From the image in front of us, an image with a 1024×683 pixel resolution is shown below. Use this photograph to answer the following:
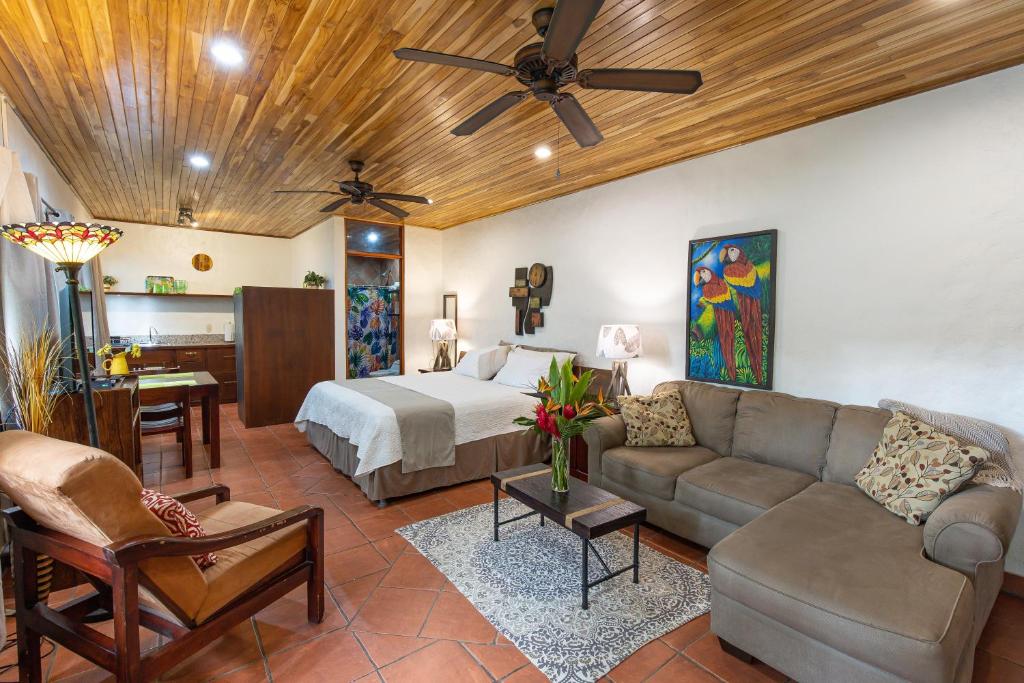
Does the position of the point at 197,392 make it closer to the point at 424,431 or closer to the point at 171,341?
the point at 424,431

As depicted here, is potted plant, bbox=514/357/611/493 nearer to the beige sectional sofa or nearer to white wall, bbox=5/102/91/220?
the beige sectional sofa

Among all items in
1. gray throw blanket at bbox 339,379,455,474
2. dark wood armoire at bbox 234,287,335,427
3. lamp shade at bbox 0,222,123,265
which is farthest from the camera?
dark wood armoire at bbox 234,287,335,427

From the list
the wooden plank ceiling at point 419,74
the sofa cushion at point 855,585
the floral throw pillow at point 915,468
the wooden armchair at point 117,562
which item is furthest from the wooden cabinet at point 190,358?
the floral throw pillow at point 915,468

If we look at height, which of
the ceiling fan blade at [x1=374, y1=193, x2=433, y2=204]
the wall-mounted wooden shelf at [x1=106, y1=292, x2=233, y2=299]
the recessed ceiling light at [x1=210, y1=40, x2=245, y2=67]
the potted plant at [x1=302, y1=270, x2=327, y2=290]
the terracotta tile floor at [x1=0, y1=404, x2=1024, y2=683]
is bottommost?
the terracotta tile floor at [x1=0, y1=404, x2=1024, y2=683]

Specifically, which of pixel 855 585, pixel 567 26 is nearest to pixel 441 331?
pixel 567 26

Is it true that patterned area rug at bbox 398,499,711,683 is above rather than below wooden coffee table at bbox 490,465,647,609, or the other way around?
below

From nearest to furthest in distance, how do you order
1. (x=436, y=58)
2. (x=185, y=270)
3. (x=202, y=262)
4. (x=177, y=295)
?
(x=436, y=58), (x=177, y=295), (x=185, y=270), (x=202, y=262)

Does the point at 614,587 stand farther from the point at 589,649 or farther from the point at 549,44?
the point at 549,44

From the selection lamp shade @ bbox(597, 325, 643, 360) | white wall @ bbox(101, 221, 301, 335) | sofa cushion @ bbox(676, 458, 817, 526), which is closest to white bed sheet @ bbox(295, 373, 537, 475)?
lamp shade @ bbox(597, 325, 643, 360)

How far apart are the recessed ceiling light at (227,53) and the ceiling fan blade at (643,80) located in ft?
5.60

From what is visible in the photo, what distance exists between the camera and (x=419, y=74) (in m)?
2.53

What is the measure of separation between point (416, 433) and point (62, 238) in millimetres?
2273

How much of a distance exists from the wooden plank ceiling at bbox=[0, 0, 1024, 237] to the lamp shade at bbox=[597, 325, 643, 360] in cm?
144

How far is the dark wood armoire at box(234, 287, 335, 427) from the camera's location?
221 inches
